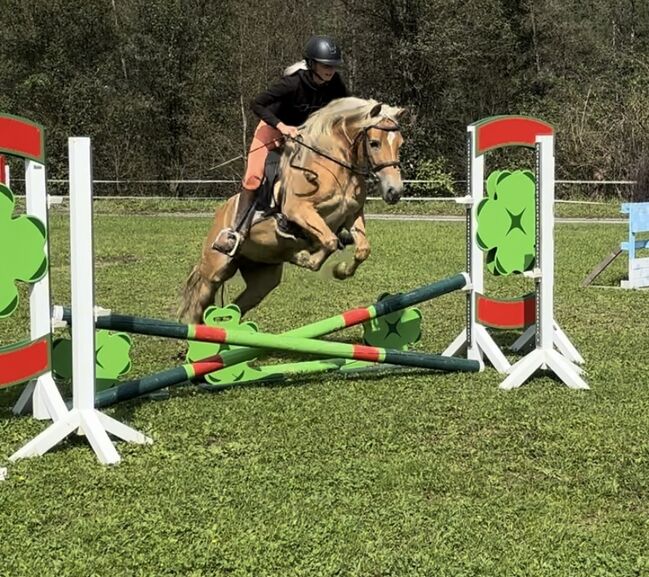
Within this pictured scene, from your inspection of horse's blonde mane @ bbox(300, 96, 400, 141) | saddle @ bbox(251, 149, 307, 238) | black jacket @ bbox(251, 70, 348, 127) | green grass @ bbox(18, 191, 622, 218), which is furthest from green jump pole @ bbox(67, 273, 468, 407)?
green grass @ bbox(18, 191, 622, 218)

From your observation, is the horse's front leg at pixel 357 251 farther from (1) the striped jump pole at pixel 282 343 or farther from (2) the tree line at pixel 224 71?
(2) the tree line at pixel 224 71

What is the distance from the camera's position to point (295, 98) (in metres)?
5.43

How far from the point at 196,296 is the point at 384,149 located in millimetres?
1918

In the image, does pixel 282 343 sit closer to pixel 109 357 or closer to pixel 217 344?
pixel 217 344

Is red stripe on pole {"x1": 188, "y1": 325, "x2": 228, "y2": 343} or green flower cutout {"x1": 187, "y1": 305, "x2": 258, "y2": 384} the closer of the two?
red stripe on pole {"x1": 188, "y1": 325, "x2": 228, "y2": 343}

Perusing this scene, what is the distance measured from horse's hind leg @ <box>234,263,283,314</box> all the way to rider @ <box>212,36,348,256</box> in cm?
53

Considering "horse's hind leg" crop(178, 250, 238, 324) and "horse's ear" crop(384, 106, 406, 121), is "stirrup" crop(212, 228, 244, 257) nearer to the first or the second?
"horse's hind leg" crop(178, 250, 238, 324)

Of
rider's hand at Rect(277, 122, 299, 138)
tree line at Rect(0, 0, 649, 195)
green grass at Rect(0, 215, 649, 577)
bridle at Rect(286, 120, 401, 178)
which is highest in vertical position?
tree line at Rect(0, 0, 649, 195)

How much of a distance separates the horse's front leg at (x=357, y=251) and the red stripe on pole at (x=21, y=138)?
2.04 meters

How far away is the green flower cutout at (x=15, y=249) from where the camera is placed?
12.9 feet

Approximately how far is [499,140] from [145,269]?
7420mm

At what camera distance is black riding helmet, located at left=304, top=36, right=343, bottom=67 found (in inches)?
197

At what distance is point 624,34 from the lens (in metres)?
32.7

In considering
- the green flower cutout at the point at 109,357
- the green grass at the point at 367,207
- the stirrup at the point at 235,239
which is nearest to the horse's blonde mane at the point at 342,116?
the stirrup at the point at 235,239
